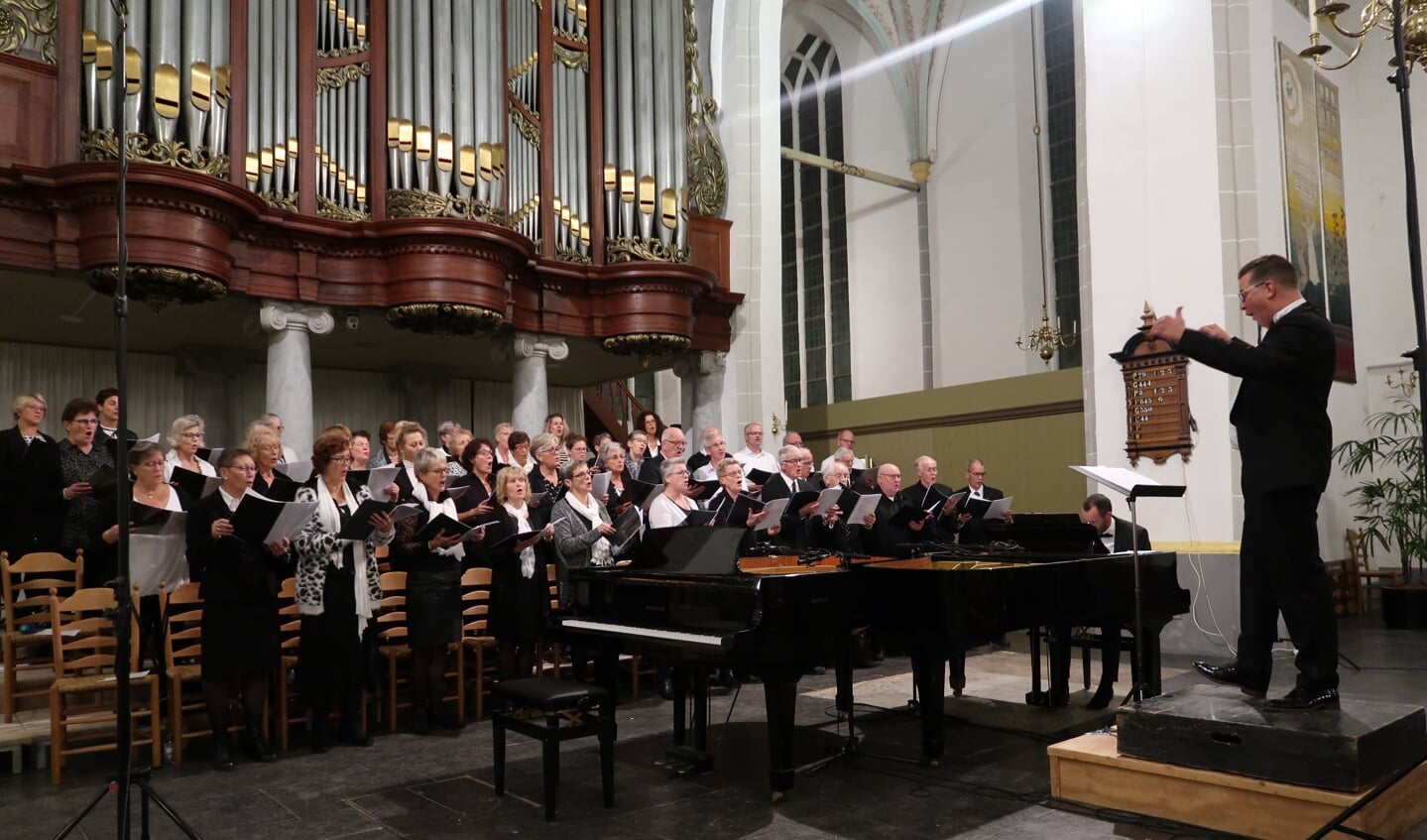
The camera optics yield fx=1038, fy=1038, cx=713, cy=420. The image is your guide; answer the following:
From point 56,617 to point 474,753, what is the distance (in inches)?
75.0

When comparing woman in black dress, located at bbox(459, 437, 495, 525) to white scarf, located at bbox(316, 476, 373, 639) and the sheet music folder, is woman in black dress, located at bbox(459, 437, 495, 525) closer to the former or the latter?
white scarf, located at bbox(316, 476, 373, 639)

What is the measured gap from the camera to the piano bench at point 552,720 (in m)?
3.81

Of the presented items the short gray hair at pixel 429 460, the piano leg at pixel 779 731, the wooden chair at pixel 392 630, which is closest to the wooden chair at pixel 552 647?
the wooden chair at pixel 392 630

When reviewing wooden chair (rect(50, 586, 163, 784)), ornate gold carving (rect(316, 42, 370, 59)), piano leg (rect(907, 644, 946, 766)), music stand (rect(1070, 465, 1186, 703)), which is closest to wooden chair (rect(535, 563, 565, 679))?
wooden chair (rect(50, 586, 163, 784))

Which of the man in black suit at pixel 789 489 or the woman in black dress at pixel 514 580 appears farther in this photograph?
the man in black suit at pixel 789 489

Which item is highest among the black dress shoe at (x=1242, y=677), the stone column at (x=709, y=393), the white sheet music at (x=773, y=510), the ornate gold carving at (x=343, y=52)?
the ornate gold carving at (x=343, y=52)

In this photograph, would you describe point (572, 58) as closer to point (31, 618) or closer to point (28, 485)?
point (28, 485)

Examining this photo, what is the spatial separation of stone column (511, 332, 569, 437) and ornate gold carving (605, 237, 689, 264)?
0.95 metres

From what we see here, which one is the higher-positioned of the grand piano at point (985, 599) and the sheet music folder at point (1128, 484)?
the sheet music folder at point (1128, 484)

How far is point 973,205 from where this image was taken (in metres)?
15.5

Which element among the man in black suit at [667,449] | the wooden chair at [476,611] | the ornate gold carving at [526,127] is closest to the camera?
the wooden chair at [476,611]

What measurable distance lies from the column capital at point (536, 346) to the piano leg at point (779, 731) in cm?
562

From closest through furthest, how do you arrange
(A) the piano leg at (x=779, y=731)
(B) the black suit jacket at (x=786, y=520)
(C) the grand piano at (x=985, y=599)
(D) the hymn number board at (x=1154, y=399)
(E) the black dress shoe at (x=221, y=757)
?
1. (A) the piano leg at (x=779, y=731)
2. (C) the grand piano at (x=985, y=599)
3. (E) the black dress shoe at (x=221, y=757)
4. (B) the black suit jacket at (x=786, y=520)
5. (D) the hymn number board at (x=1154, y=399)

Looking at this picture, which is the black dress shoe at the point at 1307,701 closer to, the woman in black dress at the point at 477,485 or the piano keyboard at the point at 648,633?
the piano keyboard at the point at 648,633
